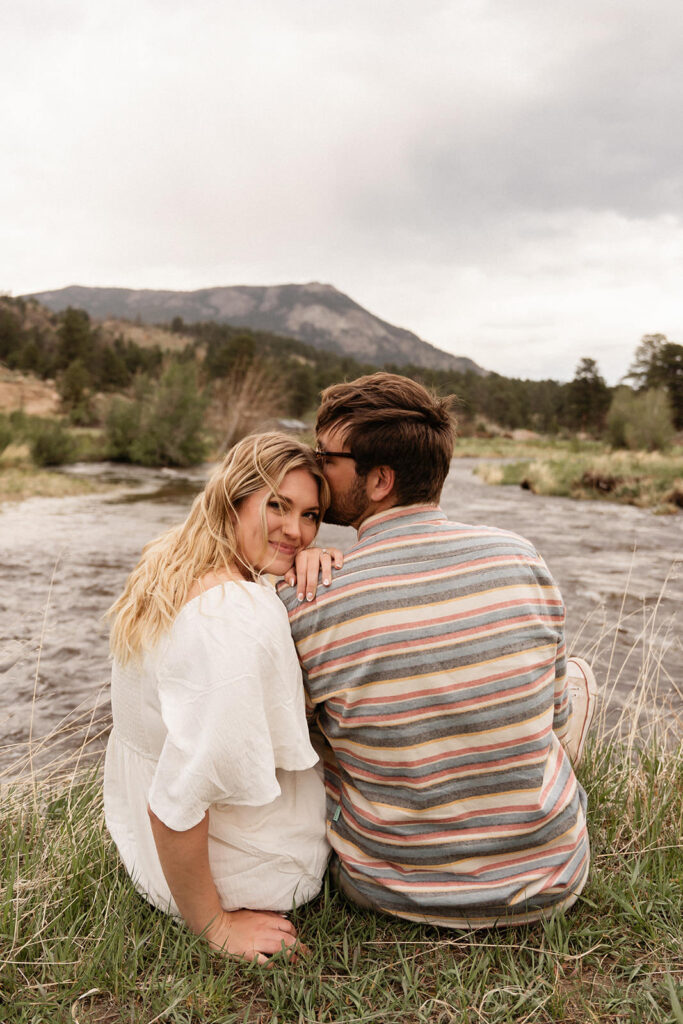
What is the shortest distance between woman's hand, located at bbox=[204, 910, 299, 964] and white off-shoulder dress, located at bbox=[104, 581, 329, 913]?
0.04 meters

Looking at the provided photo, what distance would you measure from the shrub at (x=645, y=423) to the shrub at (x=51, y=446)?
2869cm

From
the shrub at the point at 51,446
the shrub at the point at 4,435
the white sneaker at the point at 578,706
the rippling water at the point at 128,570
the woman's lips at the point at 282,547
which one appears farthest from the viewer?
the shrub at the point at 51,446

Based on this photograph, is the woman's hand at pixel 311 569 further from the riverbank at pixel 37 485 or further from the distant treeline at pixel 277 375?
the distant treeline at pixel 277 375

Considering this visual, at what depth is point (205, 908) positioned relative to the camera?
1.83 m

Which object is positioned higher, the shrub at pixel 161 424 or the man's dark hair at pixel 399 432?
the man's dark hair at pixel 399 432

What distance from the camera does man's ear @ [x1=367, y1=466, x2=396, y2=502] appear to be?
203 cm

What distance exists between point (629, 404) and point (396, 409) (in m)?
41.3

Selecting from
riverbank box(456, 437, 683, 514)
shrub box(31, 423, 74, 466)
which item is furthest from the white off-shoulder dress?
shrub box(31, 423, 74, 466)

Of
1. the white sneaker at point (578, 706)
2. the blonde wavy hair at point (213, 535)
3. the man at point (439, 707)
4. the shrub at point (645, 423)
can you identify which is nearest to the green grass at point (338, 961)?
the man at point (439, 707)

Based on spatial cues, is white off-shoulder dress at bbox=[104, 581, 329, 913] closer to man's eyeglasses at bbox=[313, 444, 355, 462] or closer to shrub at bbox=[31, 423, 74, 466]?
man's eyeglasses at bbox=[313, 444, 355, 462]

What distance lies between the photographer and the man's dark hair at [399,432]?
201 cm

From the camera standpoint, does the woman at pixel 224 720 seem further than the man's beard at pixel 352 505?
No

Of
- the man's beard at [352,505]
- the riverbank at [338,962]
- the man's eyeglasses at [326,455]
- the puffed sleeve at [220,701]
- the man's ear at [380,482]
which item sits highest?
the man's eyeglasses at [326,455]

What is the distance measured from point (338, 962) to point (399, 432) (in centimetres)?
147
